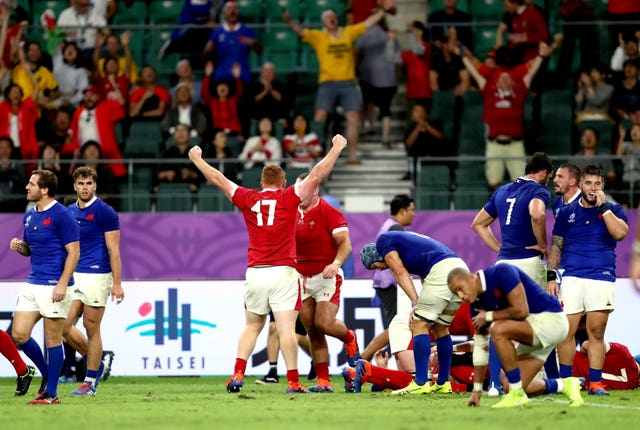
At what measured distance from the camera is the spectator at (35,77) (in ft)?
77.4

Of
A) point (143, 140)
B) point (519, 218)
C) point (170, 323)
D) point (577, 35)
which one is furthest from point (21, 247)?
point (577, 35)

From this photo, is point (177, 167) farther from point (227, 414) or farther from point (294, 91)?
point (227, 414)

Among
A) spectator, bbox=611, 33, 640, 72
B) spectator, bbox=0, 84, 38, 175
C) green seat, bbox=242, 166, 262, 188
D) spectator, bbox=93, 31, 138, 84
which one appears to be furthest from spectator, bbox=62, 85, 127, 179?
spectator, bbox=611, 33, 640, 72

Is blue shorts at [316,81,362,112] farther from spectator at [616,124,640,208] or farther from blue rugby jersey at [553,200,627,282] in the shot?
blue rugby jersey at [553,200,627,282]

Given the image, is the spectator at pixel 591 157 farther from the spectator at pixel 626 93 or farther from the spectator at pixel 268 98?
the spectator at pixel 268 98

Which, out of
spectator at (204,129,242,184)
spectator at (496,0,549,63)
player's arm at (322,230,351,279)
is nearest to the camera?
player's arm at (322,230,351,279)

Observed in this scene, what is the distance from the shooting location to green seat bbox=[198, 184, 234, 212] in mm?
21062

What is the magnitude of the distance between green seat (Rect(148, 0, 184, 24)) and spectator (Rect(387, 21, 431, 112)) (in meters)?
5.18

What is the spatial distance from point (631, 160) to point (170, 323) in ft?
25.9

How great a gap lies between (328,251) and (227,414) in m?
4.16

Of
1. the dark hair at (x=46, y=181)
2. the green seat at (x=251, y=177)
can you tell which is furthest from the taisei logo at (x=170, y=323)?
the dark hair at (x=46, y=181)

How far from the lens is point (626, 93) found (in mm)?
22234

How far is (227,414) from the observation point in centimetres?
1065

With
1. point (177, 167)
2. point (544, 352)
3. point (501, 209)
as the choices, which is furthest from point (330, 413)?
point (177, 167)
